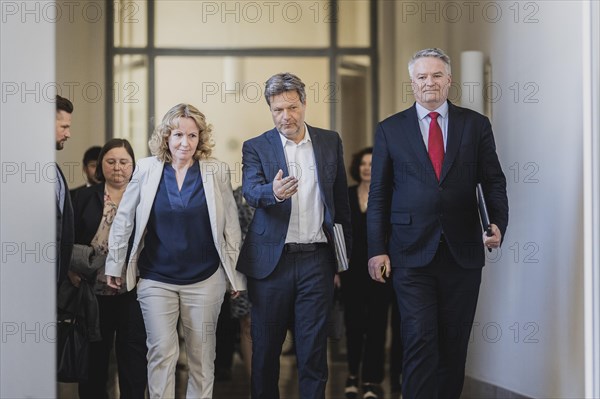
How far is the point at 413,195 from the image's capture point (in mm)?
4574

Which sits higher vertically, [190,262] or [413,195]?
[413,195]

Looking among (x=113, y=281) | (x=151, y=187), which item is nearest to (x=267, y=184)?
(x=151, y=187)

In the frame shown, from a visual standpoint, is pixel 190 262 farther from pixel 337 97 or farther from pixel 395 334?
pixel 337 97

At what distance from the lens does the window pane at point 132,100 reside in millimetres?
8570

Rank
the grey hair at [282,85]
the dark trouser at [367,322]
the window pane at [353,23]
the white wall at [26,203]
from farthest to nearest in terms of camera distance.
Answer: the window pane at [353,23] → the dark trouser at [367,322] → the grey hair at [282,85] → the white wall at [26,203]

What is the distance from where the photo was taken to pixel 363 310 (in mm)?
6469

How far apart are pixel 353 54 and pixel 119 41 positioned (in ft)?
6.79

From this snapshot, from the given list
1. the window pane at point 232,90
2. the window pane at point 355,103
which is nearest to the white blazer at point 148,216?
the window pane at point 232,90

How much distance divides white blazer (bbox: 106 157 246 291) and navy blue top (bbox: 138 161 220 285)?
0.13ft

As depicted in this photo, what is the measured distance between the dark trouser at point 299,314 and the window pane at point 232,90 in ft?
13.2

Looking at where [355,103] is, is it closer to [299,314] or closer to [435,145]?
[435,145]

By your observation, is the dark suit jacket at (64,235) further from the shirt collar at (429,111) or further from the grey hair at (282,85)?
the shirt collar at (429,111)

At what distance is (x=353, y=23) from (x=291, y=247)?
461 cm

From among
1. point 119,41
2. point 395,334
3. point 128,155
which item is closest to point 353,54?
point 119,41
